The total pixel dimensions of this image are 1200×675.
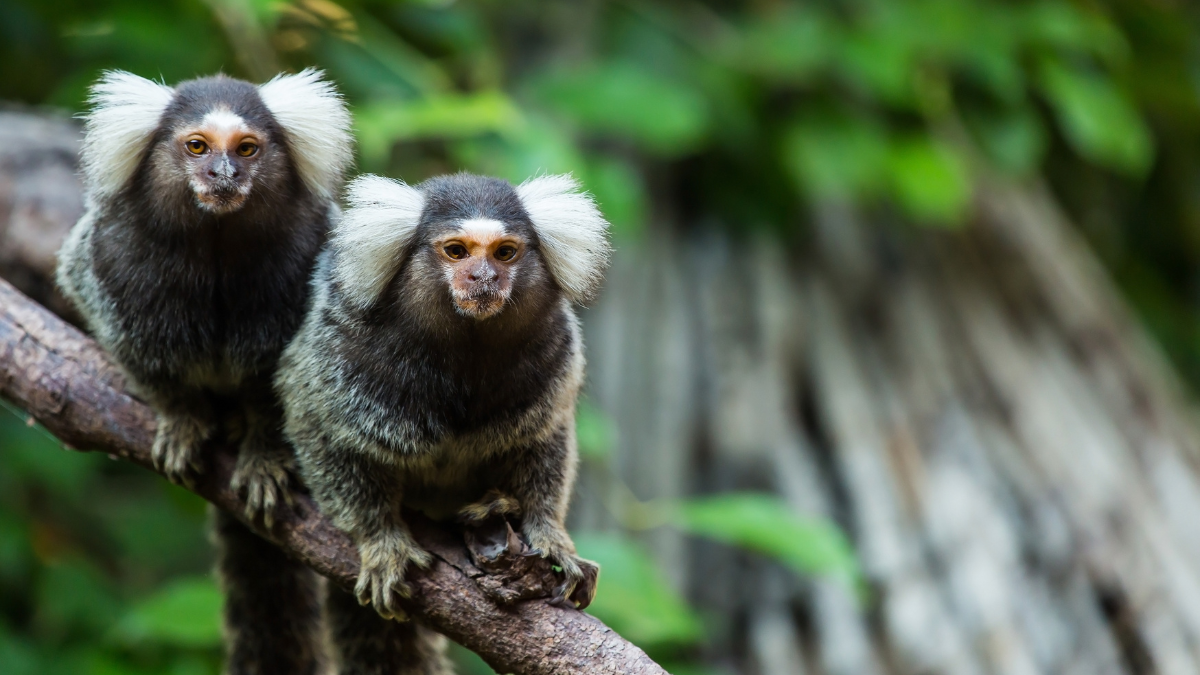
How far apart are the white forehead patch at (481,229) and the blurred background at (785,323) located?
1.42 m

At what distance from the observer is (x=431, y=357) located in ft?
6.25

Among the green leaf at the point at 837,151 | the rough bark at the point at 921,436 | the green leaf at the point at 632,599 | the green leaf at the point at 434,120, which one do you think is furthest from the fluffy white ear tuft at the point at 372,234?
the green leaf at the point at 837,151

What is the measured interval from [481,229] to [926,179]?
111 inches

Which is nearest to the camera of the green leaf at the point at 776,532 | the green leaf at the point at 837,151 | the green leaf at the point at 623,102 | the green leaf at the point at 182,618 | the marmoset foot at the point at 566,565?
the marmoset foot at the point at 566,565

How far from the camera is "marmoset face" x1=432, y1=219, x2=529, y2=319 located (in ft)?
5.90

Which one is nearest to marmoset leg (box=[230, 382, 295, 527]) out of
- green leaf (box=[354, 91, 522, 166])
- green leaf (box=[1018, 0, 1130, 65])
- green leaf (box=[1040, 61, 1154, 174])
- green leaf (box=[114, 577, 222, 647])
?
green leaf (box=[114, 577, 222, 647])

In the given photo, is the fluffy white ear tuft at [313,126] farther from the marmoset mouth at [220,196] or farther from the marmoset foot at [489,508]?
the marmoset foot at [489,508]

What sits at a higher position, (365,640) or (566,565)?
(566,565)

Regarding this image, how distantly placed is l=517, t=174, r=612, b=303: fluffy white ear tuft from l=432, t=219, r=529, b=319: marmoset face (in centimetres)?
7

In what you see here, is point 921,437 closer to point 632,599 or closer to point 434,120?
point 632,599

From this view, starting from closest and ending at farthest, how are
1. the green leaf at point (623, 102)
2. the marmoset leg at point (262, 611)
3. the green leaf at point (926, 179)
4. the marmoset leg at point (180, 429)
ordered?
the marmoset leg at point (180, 429) < the marmoset leg at point (262, 611) < the green leaf at point (623, 102) < the green leaf at point (926, 179)

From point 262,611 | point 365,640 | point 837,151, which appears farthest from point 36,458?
point 837,151

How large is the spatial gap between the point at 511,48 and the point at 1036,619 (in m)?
3.12

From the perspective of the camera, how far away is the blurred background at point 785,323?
334 centimetres
